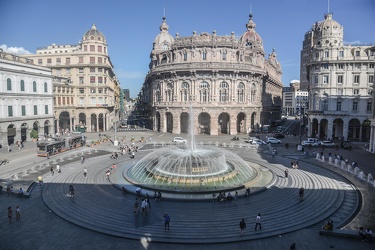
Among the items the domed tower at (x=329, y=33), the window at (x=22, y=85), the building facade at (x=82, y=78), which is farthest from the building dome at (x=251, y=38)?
the window at (x=22, y=85)

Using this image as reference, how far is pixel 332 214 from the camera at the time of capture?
20531 millimetres

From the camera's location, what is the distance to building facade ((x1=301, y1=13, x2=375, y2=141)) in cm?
5484

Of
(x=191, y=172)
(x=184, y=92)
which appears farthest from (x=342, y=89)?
(x=191, y=172)

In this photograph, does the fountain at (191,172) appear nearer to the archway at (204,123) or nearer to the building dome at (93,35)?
the archway at (204,123)

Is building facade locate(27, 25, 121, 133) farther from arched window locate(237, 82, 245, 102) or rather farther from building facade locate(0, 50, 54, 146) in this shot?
arched window locate(237, 82, 245, 102)

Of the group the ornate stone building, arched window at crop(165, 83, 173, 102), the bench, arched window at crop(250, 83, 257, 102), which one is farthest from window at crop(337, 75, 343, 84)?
the bench

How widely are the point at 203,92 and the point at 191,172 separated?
40878 mm

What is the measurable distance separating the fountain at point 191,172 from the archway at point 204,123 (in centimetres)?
3797

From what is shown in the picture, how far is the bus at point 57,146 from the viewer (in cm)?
4080

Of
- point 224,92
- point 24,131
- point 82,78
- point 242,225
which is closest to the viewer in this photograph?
point 242,225

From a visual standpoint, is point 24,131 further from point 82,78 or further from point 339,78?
point 339,78

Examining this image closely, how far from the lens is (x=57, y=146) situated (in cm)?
4356

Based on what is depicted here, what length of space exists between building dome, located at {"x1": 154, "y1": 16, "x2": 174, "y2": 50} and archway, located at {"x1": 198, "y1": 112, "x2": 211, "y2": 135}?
34152 mm

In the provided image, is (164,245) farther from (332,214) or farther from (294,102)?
(294,102)
